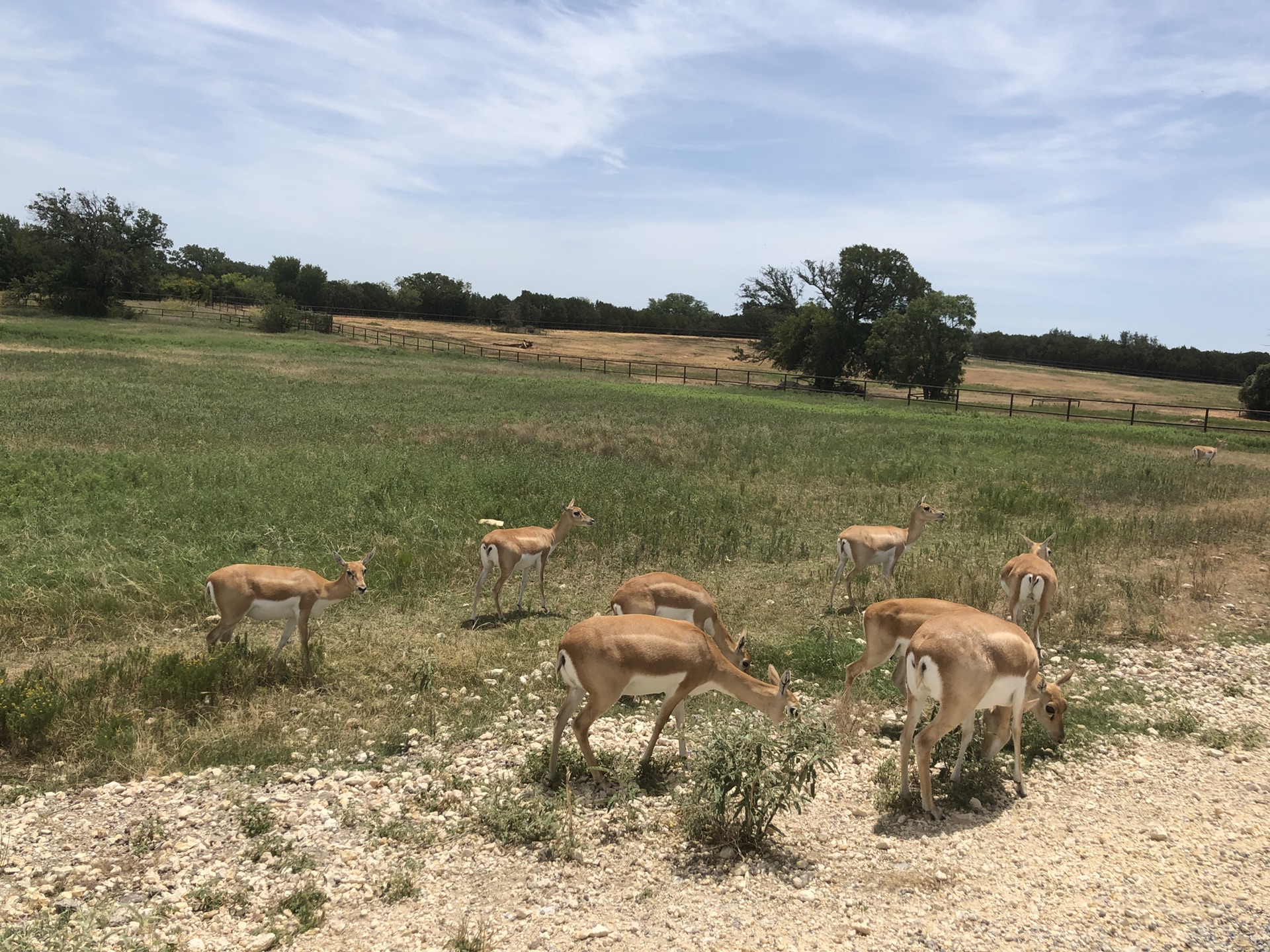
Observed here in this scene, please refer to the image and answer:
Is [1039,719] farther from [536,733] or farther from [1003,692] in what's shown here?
[536,733]

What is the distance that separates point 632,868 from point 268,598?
227 inches

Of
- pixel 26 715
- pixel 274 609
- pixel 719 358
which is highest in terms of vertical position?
pixel 719 358

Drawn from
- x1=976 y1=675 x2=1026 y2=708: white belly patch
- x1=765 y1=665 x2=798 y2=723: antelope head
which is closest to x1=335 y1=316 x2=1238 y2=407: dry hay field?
x1=976 y1=675 x2=1026 y2=708: white belly patch

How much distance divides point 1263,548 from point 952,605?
12.0 meters

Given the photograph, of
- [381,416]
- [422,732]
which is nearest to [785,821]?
[422,732]

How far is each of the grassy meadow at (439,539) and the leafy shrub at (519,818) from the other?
5.95ft

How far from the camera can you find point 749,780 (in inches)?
266

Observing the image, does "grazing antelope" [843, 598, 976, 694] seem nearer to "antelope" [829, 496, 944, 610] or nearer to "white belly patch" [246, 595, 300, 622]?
"antelope" [829, 496, 944, 610]

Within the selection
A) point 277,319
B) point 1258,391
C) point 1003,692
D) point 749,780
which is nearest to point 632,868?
point 749,780

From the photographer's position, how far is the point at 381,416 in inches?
1191

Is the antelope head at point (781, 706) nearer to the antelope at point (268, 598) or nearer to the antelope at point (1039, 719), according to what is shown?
the antelope at point (1039, 719)

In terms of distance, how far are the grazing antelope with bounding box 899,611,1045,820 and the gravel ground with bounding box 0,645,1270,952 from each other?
57 cm

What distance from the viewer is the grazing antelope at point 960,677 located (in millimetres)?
7250

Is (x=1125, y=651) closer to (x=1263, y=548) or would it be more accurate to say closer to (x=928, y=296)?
(x=1263, y=548)
